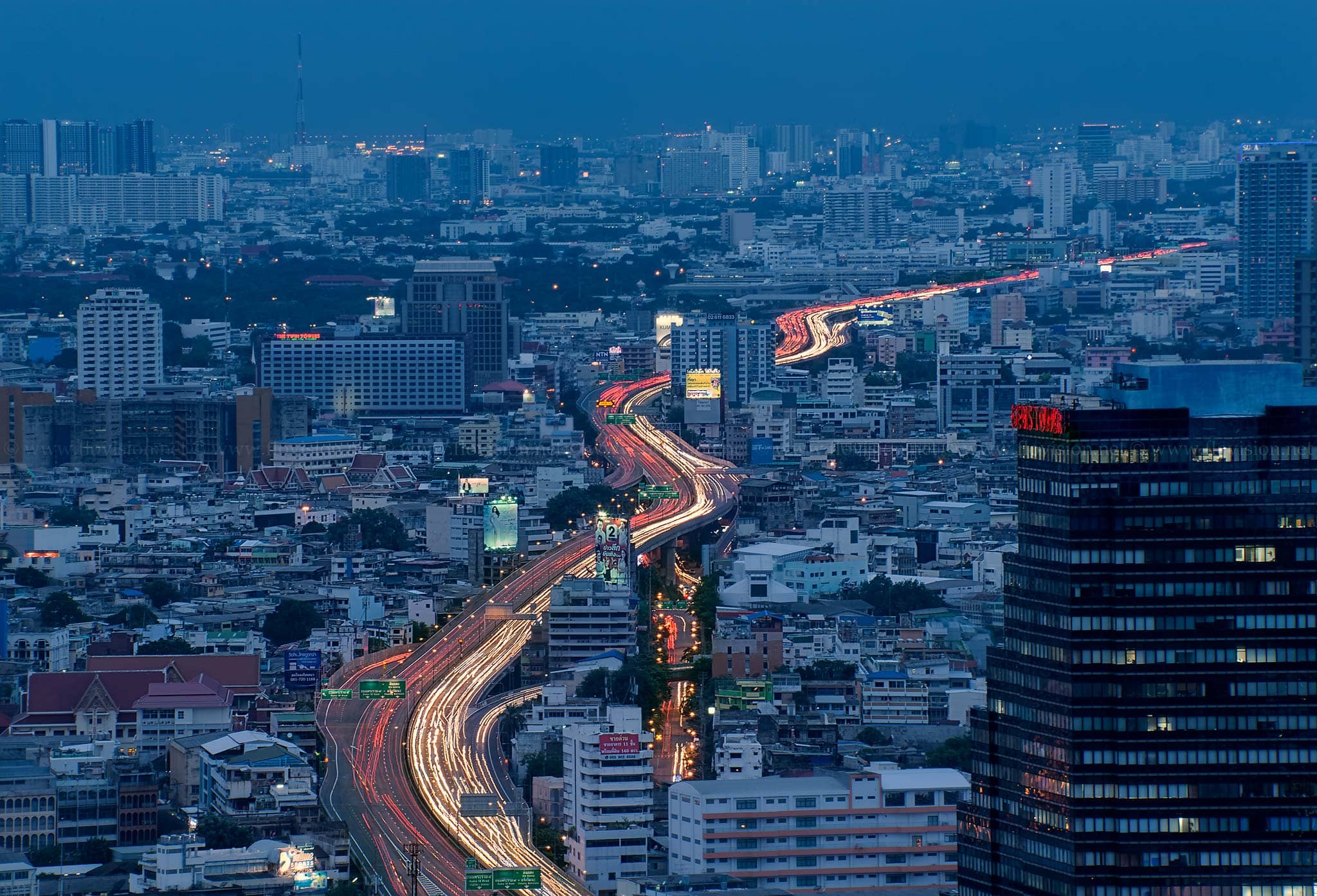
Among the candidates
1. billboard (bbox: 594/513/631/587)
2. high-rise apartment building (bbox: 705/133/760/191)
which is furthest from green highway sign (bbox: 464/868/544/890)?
high-rise apartment building (bbox: 705/133/760/191)

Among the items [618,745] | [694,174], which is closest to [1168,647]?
[618,745]

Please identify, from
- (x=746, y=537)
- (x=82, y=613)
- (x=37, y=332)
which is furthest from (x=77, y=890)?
(x=37, y=332)

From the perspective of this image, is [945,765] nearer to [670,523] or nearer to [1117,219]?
[670,523]

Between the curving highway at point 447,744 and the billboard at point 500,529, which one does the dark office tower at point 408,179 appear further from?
the billboard at point 500,529

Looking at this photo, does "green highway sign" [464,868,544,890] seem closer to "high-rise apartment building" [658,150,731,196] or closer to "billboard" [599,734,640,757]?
"billboard" [599,734,640,757]

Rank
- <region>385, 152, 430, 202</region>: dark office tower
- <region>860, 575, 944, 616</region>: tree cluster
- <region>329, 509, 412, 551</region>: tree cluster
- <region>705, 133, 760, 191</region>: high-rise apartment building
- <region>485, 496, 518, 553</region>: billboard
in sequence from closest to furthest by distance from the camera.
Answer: <region>860, 575, 944, 616</region>: tree cluster
<region>485, 496, 518, 553</region>: billboard
<region>329, 509, 412, 551</region>: tree cluster
<region>385, 152, 430, 202</region>: dark office tower
<region>705, 133, 760, 191</region>: high-rise apartment building

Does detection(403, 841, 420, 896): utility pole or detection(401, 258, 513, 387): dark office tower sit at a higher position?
detection(401, 258, 513, 387): dark office tower
